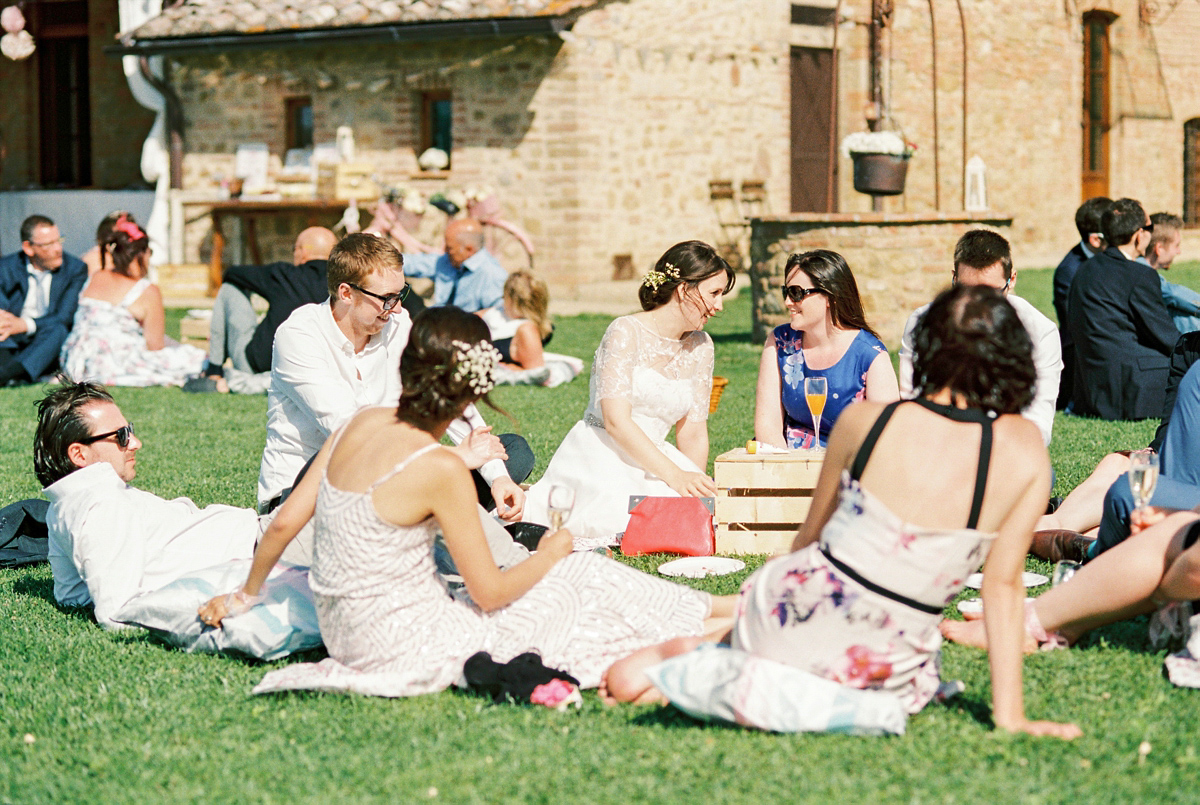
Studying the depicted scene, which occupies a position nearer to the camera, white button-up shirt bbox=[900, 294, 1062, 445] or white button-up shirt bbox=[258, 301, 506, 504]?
white button-up shirt bbox=[258, 301, 506, 504]

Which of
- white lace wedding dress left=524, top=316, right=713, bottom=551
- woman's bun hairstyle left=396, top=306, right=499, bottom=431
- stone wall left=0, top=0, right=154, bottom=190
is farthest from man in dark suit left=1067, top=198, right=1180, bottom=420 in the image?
stone wall left=0, top=0, right=154, bottom=190

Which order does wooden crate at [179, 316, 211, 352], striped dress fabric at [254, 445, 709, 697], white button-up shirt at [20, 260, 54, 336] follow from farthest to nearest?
wooden crate at [179, 316, 211, 352]
white button-up shirt at [20, 260, 54, 336]
striped dress fabric at [254, 445, 709, 697]

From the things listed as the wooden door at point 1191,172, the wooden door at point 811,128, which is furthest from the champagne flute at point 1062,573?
the wooden door at point 1191,172

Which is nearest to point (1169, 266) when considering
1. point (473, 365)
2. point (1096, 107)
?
point (473, 365)

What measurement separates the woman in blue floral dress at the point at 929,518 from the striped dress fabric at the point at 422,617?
2.10ft

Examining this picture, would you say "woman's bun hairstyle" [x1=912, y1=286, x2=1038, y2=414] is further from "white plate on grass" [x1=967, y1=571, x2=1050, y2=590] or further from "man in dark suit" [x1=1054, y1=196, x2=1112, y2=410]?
"man in dark suit" [x1=1054, y1=196, x2=1112, y2=410]

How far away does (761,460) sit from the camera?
5.39m

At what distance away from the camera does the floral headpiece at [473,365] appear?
3594mm

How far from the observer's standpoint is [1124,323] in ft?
28.6

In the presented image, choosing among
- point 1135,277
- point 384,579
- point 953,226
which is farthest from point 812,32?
point 384,579

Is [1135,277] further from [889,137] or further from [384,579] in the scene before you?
[384,579]

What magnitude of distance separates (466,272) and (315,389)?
6.77m

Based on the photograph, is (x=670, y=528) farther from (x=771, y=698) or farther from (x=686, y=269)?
(x=771, y=698)

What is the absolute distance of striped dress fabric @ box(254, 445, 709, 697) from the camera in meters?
3.73
